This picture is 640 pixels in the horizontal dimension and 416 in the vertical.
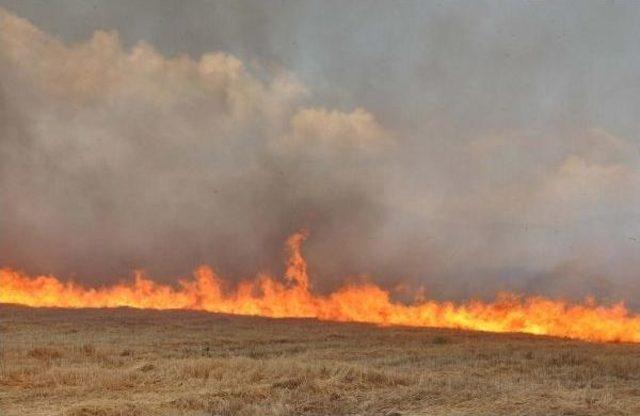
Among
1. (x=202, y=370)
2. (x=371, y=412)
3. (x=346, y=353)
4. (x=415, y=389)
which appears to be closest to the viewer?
(x=371, y=412)

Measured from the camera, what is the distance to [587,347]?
33.6 meters

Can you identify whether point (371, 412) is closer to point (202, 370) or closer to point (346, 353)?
point (202, 370)

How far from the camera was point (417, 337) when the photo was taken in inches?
1543

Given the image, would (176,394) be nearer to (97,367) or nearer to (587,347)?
(97,367)

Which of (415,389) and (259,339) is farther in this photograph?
(259,339)

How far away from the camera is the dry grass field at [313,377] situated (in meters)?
16.6

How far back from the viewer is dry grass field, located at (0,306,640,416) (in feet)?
54.4

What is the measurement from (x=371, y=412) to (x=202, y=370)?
7.62 metres

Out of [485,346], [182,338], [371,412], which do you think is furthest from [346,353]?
[371,412]

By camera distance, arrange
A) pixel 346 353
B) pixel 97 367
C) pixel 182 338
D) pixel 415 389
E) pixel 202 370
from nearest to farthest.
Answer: pixel 415 389, pixel 202 370, pixel 97 367, pixel 346 353, pixel 182 338

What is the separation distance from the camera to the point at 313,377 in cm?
1997

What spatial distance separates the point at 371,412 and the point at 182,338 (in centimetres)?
2273

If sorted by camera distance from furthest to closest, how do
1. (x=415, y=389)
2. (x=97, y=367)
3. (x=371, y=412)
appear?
1. (x=97, y=367)
2. (x=415, y=389)
3. (x=371, y=412)

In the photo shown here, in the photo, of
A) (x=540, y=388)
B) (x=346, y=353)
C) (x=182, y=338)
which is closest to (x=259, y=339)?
(x=182, y=338)
